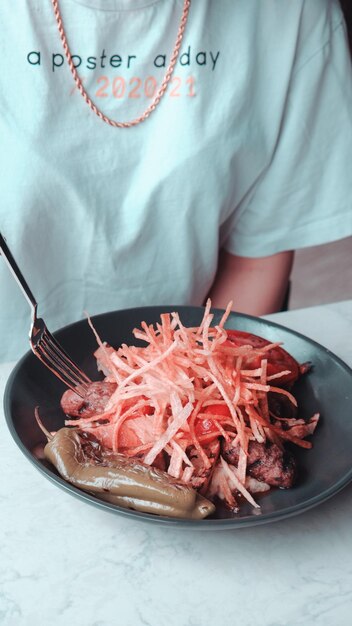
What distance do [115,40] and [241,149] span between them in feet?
Answer: 1.03

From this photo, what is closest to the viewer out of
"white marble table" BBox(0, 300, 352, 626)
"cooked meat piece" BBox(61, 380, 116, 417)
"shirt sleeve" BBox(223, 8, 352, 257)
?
"white marble table" BBox(0, 300, 352, 626)

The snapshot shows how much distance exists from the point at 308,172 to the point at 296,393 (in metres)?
0.66

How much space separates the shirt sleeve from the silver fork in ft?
2.22

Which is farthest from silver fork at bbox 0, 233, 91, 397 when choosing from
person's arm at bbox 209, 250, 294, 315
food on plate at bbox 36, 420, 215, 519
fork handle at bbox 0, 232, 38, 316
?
person's arm at bbox 209, 250, 294, 315

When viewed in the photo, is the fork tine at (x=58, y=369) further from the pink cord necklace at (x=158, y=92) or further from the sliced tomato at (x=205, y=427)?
the pink cord necklace at (x=158, y=92)

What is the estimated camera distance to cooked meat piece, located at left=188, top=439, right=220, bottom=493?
88 cm

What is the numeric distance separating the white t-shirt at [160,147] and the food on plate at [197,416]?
430 mm

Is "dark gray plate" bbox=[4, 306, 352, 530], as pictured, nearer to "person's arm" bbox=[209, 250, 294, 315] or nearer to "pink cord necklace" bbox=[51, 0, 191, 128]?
"pink cord necklace" bbox=[51, 0, 191, 128]

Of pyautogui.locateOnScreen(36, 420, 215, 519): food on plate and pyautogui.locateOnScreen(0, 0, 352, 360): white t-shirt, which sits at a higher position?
pyautogui.locateOnScreen(0, 0, 352, 360): white t-shirt

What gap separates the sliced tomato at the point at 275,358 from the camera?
106cm

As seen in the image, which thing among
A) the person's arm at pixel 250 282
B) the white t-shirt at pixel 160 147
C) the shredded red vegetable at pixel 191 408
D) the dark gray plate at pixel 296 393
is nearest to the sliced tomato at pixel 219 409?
the shredded red vegetable at pixel 191 408

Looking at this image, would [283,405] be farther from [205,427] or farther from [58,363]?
[58,363]

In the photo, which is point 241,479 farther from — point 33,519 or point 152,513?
point 33,519

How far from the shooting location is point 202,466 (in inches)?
35.5
